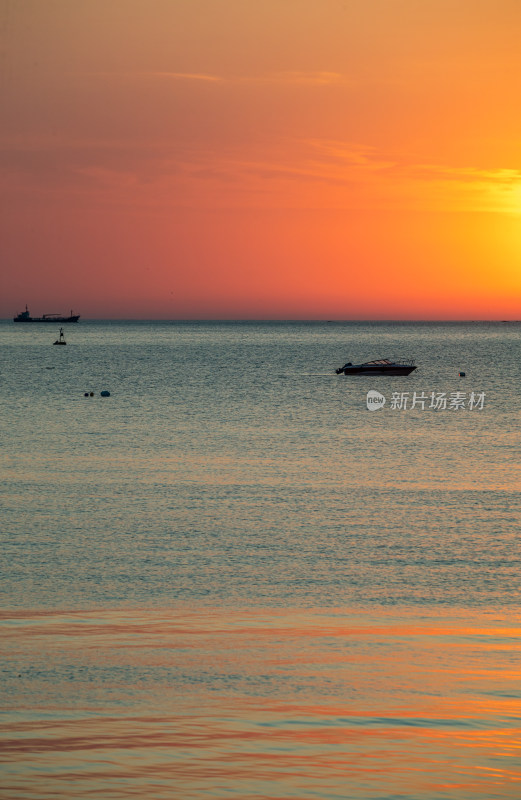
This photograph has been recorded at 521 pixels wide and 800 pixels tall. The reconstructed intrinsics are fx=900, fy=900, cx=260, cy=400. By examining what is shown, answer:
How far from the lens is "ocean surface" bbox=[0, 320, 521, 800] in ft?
37.4

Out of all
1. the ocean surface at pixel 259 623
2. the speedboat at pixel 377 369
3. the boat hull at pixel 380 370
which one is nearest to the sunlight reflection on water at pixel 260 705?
the ocean surface at pixel 259 623

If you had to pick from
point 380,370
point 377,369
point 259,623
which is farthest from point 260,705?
point 380,370

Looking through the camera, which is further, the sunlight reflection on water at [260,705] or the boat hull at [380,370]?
the boat hull at [380,370]

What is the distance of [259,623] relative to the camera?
1892cm

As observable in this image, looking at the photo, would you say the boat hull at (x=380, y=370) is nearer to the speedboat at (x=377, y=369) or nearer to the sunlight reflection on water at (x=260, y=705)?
the speedboat at (x=377, y=369)

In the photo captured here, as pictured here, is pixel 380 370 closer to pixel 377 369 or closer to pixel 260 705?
pixel 377 369

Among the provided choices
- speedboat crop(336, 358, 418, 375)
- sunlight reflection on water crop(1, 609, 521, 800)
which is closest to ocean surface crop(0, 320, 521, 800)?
sunlight reflection on water crop(1, 609, 521, 800)

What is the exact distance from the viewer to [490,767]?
1135 centimetres

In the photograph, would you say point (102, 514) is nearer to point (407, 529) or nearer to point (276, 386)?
point (407, 529)

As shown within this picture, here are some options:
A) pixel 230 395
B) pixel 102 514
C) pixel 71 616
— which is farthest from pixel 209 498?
pixel 230 395

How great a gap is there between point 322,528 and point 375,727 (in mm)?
16831

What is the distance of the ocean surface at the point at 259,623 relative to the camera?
1141cm

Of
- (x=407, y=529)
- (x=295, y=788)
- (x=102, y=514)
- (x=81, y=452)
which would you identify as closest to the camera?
(x=295, y=788)

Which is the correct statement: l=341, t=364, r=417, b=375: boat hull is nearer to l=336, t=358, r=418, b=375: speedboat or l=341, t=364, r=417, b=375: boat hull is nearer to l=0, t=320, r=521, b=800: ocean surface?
l=336, t=358, r=418, b=375: speedboat
